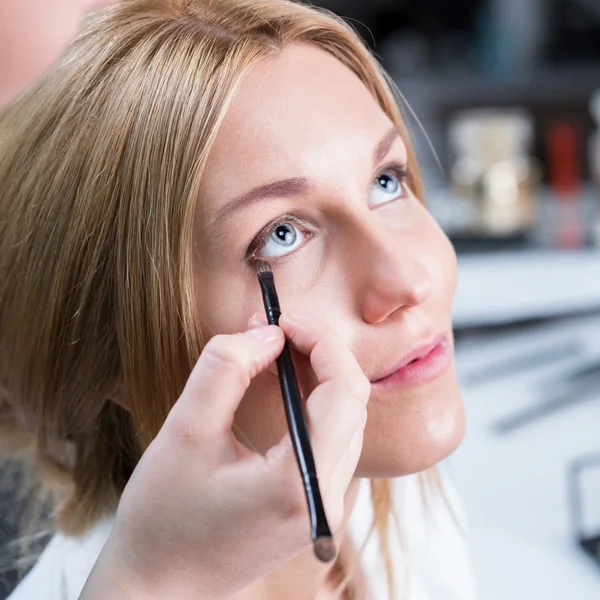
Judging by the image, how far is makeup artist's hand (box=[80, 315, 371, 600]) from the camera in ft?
1.08

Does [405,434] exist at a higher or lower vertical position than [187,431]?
lower

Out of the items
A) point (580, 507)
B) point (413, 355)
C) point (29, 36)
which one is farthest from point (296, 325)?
point (29, 36)

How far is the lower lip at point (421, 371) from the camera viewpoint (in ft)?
1.53

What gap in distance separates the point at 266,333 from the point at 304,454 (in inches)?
3.2

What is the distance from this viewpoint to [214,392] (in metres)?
0.34

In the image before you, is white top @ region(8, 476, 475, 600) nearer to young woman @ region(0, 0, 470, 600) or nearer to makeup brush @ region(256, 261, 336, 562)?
young woman @ region(0, 0, 470, 600)

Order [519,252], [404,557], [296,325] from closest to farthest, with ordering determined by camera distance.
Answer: [296,325]
[404,557]
[519,252]

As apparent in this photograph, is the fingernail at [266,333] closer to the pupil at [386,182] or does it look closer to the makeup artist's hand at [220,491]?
the makeup artist's hand at [220,491]

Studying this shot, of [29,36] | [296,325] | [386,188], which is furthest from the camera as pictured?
[29,36]

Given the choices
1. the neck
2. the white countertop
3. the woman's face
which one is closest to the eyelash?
the woman's face

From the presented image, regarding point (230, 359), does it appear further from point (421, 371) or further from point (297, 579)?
point (297, 579)

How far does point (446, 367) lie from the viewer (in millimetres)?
488

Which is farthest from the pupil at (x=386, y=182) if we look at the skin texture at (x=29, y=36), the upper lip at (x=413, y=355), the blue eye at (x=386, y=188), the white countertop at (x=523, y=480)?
the skin texture at (x=29, y=36)

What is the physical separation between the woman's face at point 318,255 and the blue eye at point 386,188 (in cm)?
3
